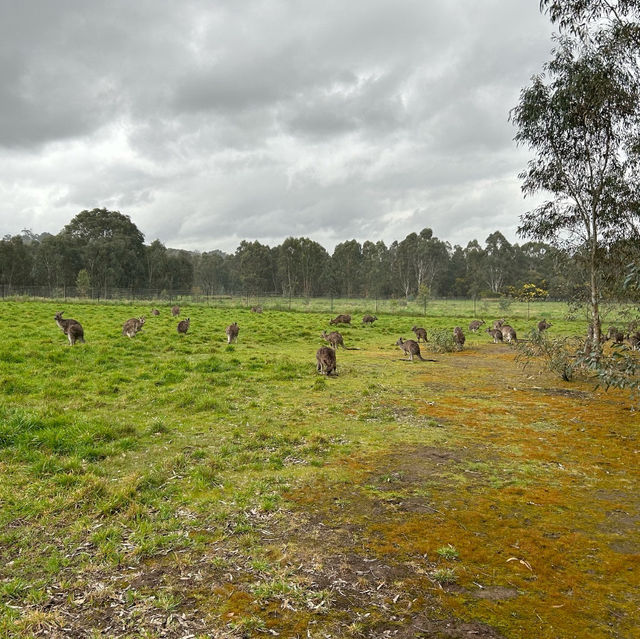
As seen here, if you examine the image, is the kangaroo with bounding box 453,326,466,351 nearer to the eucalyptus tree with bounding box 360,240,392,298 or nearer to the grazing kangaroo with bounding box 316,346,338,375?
the grazing kangaroo with bounding box 316,346,338,375

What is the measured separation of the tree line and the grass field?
56.6m

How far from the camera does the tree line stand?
227 ft

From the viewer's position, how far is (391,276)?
310ft

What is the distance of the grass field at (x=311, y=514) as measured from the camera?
11.3ft

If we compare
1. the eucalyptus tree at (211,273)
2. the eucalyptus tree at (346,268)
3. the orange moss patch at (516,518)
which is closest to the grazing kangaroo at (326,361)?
the orange moss patch at (516,518)

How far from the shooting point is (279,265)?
91875mm

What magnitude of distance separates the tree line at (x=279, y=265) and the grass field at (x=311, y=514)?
56.6 m

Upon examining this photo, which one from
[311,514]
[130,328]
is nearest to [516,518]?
[311,514]

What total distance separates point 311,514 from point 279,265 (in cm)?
8834

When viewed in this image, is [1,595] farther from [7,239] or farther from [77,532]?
[7,239]

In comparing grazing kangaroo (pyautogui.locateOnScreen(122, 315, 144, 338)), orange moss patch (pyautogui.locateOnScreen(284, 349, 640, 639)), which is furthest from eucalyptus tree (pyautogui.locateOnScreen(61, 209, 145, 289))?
orange moss patch (pyautogui.locateOnScreen(284, 349, 640, 639))

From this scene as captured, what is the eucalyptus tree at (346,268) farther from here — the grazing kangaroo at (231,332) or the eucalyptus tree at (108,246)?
the grazing kangaroo at (231,332)

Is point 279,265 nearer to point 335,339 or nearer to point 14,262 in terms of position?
point 14,262

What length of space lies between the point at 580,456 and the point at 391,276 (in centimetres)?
8912
